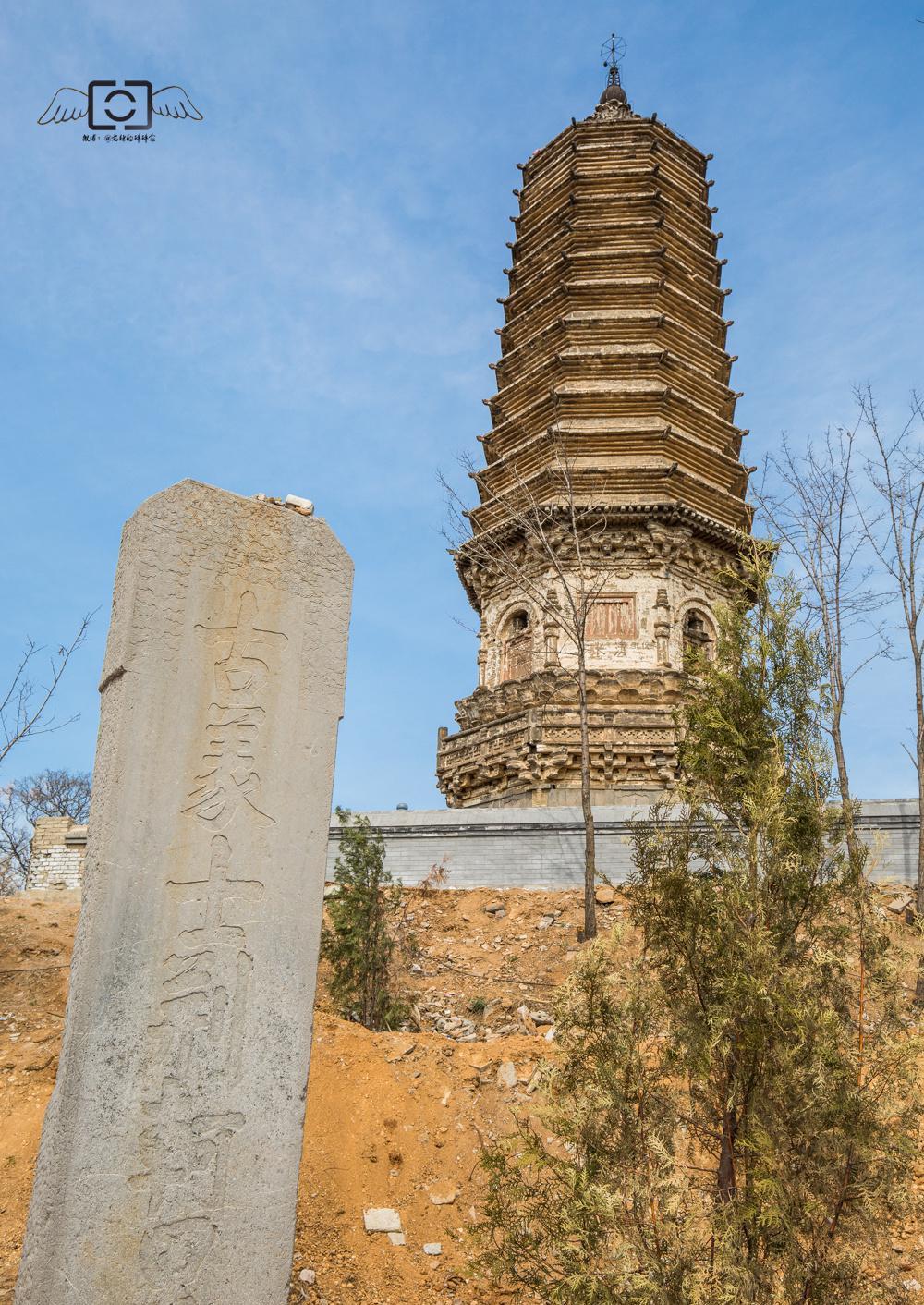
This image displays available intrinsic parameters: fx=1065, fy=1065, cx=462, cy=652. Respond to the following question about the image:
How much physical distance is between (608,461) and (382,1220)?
47.4 feet

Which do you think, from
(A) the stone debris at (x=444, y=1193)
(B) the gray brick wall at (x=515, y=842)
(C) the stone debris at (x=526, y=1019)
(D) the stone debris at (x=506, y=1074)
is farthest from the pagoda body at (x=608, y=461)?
(A) the stone debris at (x=444, y=1193)

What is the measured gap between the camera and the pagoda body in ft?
56.1

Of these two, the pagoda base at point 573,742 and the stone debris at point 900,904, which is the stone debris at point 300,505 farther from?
the pagoda base at point 573,742

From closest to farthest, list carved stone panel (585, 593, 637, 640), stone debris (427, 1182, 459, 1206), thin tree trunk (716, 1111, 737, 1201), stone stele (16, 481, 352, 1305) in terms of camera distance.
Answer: stone stele (16, 481, 352, 1305)
thin tree trunk (716, 1111, 737, 1201)
stone debris (427, 1182, 459, 1206)
carved stone panel (585, 593, 637, 640)

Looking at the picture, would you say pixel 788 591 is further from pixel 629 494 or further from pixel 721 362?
pixel 721 362

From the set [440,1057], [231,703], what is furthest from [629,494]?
[231,703]

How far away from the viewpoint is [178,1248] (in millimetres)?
3568

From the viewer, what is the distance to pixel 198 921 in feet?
12.6

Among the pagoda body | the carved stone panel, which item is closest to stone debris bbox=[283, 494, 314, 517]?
the pagoda body

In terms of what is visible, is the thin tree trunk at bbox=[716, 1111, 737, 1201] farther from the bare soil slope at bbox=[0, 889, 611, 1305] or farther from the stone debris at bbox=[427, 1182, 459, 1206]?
the stone debris at bbox=[427, 1182, 459, 1206]

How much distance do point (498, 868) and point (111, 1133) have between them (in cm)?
991

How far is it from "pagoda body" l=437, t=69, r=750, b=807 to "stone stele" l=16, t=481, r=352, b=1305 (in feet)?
37.0

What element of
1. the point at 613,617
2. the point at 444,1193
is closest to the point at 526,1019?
the point at 444,1193

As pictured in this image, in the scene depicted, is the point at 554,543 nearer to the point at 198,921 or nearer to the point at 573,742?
the point at 573,742
